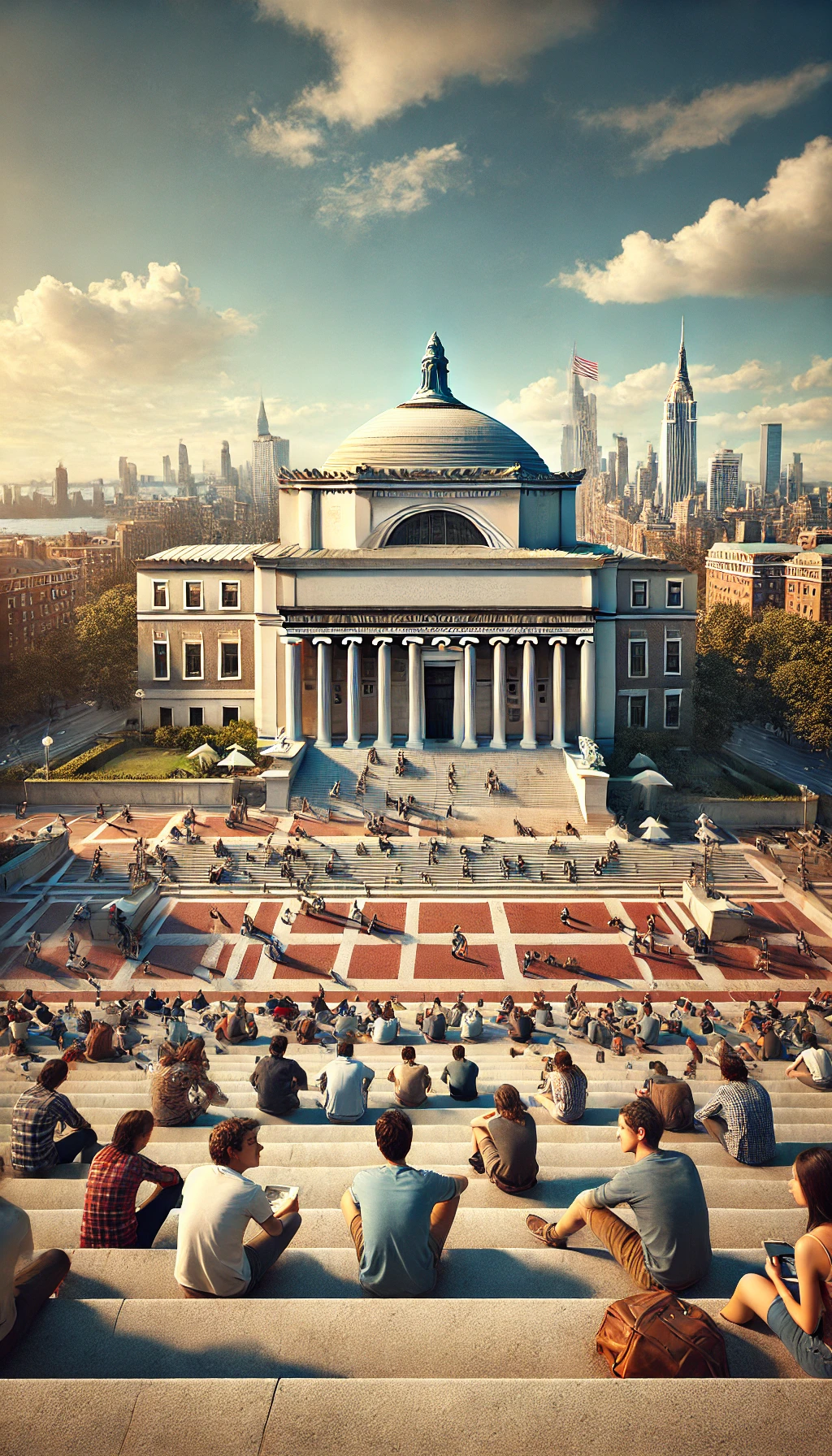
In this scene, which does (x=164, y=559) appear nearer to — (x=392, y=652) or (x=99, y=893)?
(x=392, y=652)

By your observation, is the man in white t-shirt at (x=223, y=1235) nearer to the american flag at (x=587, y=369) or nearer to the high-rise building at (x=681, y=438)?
the american flag at (x=587, y=369)

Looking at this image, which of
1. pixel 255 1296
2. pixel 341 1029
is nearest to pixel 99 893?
pixel 341 1029

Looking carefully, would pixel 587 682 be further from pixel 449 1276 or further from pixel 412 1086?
pixel 449 1276

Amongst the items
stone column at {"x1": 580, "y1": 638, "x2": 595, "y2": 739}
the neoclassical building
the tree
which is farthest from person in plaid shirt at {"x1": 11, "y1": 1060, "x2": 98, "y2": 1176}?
the tree

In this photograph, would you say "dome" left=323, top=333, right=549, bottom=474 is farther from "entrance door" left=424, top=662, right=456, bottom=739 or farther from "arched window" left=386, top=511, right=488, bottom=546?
"entrance door" left=424, top=662, right=456, bottom=739

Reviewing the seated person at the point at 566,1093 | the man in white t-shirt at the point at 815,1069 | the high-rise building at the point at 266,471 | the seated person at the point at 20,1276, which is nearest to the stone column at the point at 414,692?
the man in white t-shirt at the point at 815,1069
